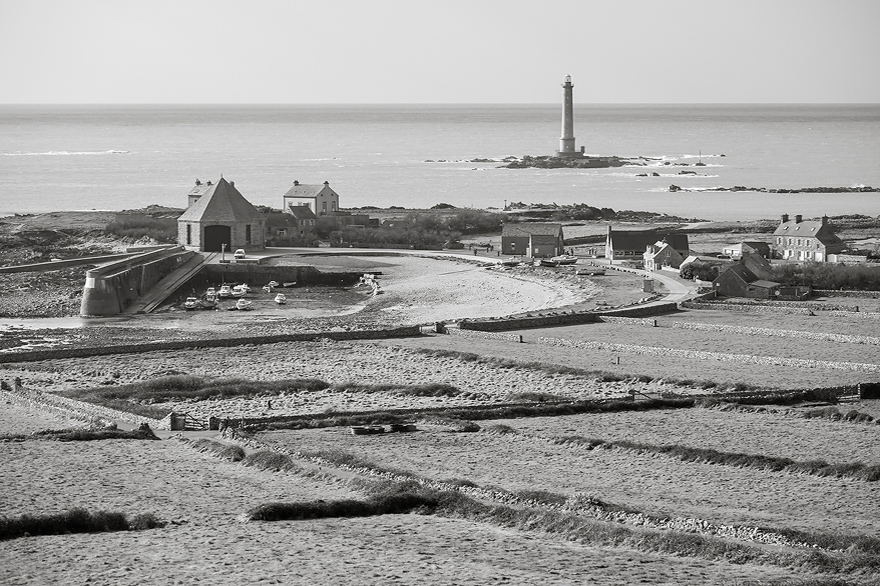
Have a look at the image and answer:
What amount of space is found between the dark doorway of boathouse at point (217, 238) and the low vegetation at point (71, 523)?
143 feet

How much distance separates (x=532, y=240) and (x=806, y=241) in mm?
11690

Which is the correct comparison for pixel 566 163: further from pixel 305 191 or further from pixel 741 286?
pixel 741 286

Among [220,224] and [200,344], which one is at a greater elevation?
[220,224]

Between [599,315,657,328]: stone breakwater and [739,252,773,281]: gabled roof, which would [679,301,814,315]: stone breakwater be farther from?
[739,252,773,281]: gabled roof

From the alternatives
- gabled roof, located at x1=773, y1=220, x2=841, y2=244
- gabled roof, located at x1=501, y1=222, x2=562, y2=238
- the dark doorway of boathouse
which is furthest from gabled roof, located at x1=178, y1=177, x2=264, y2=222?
gabled roof, located at x1=773, y1=220, x2=841, y2=244

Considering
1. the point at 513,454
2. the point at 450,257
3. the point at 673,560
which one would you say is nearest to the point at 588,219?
the point at 450,257

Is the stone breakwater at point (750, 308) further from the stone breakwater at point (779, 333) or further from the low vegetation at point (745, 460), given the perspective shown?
the low vegetation at point (745, 460)

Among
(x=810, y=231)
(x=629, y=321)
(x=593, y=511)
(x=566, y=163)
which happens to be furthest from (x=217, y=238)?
(x=566, y=163)

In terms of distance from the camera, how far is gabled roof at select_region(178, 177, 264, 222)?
6306 centimetres

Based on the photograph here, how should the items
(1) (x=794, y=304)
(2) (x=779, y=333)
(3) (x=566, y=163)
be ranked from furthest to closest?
(3) (x=566, y=163) → (1) (x=794, y=304) → (2) (x=779, y=333)

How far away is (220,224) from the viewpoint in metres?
63.0

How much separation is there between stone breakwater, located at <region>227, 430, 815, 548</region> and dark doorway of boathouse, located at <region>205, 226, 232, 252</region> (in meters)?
40.0

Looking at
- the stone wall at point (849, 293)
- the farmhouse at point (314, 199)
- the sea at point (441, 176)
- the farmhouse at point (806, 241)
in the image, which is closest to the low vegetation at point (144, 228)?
the farmhouse at point (314, 199)

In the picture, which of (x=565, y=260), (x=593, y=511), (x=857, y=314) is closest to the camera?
(x=593, y=511)
